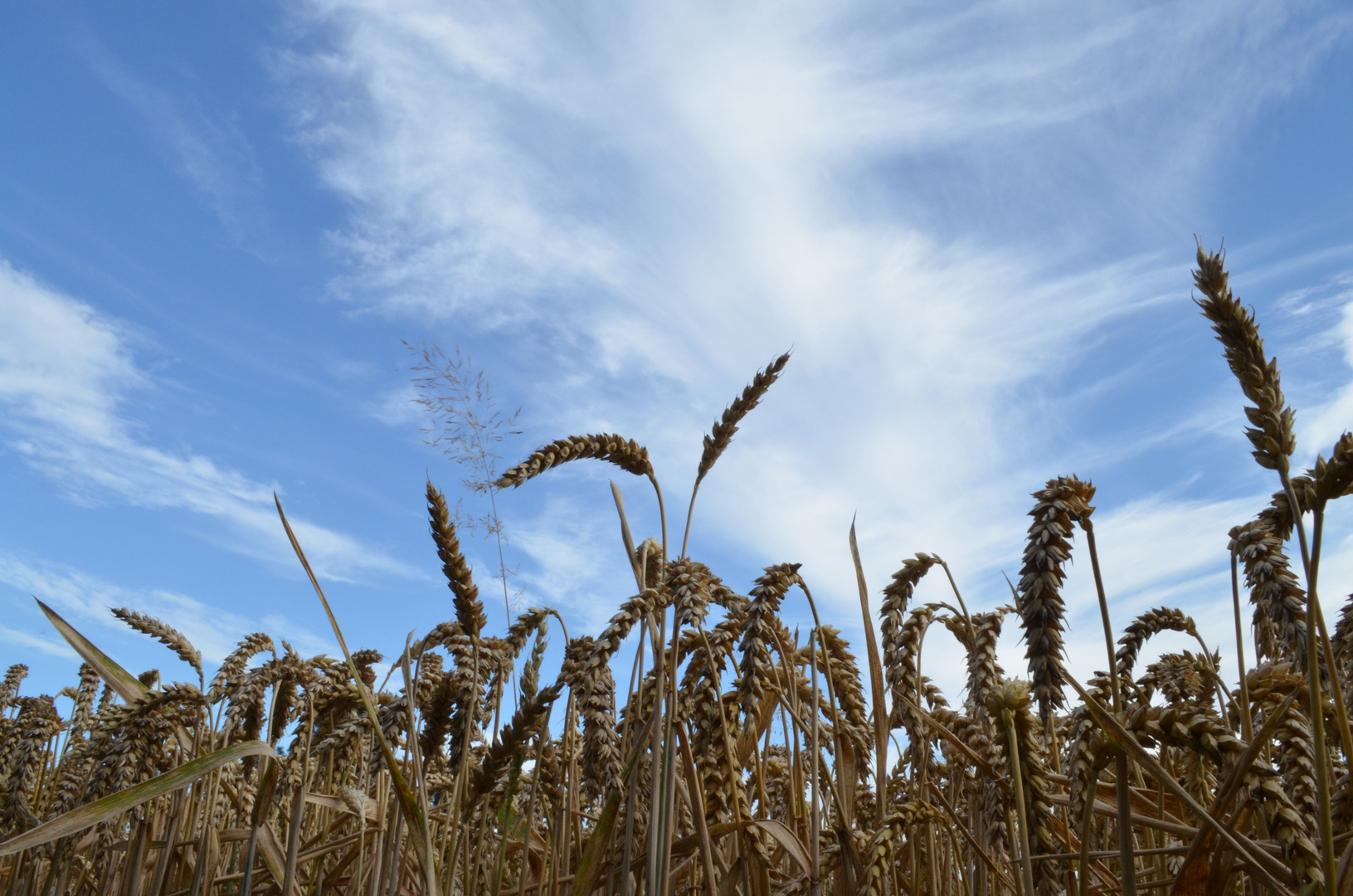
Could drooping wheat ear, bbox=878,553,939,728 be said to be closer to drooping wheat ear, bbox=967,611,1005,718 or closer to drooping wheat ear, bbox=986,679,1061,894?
drooping wheat ear, bbox=967,611,1005,718

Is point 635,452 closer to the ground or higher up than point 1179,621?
higher up

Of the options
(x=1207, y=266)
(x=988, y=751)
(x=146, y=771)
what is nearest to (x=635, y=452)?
(x=988, y=751)

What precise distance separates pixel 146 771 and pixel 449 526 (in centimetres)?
218

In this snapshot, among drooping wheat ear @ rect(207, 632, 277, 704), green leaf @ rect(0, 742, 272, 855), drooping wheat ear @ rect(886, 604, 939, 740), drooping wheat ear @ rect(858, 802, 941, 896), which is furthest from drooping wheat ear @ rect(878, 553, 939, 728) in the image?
drooping wheat ear @ rect(207, 632, 277, 704)

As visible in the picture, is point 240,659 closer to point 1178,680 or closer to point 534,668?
point 534,668

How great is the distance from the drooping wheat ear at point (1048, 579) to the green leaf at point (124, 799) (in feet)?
4.98

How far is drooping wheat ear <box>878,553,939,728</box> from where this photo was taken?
2682 mm

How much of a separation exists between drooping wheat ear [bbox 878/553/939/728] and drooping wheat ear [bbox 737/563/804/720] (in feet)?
1.36

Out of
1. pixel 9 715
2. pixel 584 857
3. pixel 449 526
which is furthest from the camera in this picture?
pixel 9 715

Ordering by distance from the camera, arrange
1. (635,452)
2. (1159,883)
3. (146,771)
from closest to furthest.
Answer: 1. (1159,883)
2. (635,452)
3. (146,771)

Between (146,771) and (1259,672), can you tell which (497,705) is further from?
(1259,672)

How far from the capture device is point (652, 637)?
220 centimetres

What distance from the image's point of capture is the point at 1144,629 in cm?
308

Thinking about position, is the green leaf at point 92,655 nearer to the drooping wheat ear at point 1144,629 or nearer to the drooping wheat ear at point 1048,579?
the drooping wheat ear at point 1048,579
